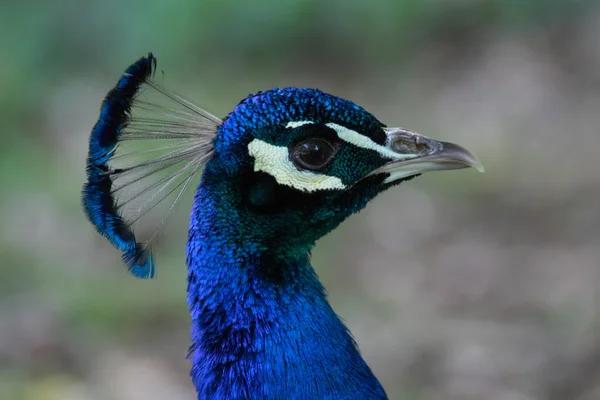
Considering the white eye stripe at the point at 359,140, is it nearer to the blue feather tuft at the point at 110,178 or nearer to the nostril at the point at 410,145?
the nostril at the point at 410,145

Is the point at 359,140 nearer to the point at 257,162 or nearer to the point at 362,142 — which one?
the point at 362,142

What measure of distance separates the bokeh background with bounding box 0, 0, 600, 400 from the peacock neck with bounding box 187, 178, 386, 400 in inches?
52.7

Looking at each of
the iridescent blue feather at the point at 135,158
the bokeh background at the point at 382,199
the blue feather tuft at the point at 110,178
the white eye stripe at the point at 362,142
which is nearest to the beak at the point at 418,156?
the white eye stripe at the point at 362,142

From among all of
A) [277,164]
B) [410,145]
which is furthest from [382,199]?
[277,164]

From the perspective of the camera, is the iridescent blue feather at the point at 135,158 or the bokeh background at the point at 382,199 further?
the bokeh background at the point at 382,199

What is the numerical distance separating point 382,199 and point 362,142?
2.33 metres

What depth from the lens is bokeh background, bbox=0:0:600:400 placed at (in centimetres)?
290

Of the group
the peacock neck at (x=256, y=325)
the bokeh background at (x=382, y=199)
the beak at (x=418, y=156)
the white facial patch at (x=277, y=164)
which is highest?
the bokeh background at (x=382, y=199)

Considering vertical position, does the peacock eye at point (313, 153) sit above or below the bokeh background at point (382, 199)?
below

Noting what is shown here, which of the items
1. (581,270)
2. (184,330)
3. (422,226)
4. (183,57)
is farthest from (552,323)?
(183,57)

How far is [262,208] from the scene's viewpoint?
151 centimetres

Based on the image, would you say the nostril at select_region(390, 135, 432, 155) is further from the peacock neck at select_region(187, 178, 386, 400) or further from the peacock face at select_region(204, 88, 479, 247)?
the peacock neck at select_region(187, 178, 386, 400)

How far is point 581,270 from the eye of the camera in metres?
3.26

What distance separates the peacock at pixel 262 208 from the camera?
148 cm
